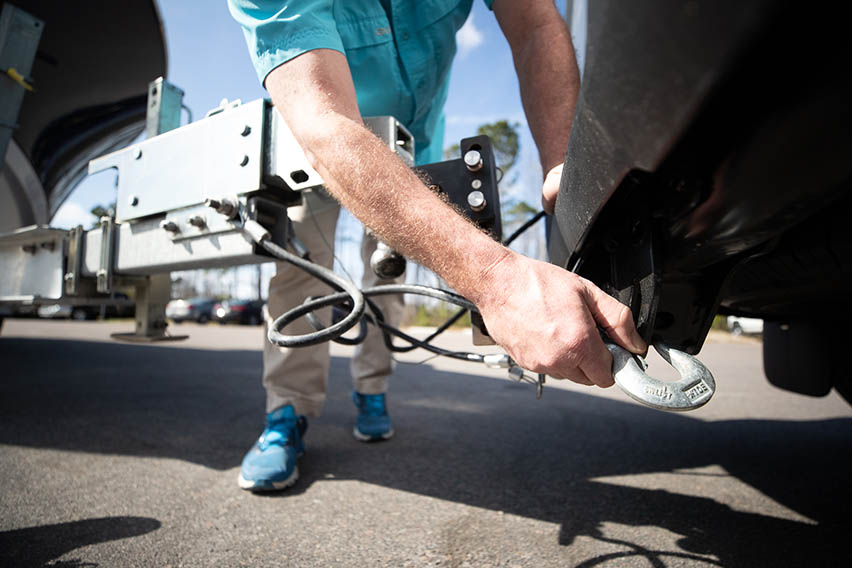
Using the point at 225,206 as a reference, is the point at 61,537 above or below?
below

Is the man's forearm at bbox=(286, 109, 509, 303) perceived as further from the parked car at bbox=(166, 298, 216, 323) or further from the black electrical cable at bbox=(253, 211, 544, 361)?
the parked car at bbox=(166, 298, 216, 323)

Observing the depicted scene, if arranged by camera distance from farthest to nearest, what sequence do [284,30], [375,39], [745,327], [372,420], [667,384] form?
[745,327] < [372,420] < [375,39] < [284,30] < [667,384]

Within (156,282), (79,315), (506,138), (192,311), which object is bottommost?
(79,315)

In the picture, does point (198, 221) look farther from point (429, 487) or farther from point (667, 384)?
point (667, 384)

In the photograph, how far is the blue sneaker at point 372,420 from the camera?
1.66 metres

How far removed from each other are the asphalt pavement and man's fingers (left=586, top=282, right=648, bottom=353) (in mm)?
533

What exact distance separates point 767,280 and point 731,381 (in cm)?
334

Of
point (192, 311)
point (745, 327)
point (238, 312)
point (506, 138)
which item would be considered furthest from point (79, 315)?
point (745, 327)

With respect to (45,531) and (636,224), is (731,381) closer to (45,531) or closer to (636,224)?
(636,224)

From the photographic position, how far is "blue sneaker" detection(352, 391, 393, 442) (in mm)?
1660

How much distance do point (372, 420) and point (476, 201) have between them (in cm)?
114

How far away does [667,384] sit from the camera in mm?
543

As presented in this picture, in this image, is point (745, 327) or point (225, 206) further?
point (745, 327)

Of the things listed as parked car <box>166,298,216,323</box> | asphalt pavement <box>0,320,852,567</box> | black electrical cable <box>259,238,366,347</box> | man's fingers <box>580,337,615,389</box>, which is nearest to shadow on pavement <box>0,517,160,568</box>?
asphalt pavement <box>0,320,852,567</box>
